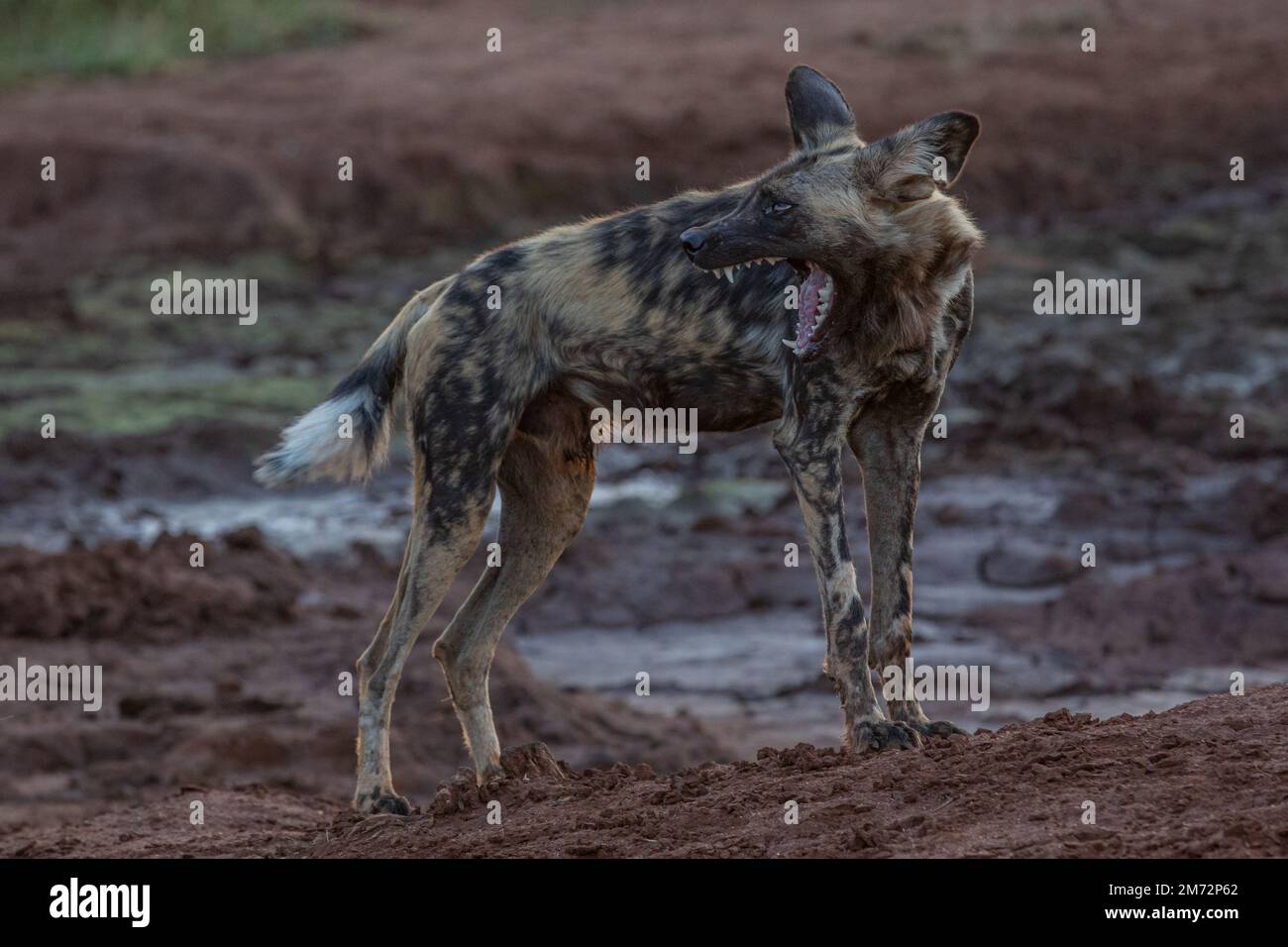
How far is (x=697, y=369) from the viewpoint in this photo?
603cm

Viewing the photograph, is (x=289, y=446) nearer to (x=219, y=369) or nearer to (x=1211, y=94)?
(x=219, y=369)

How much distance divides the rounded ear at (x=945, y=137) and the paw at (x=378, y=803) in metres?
2.63

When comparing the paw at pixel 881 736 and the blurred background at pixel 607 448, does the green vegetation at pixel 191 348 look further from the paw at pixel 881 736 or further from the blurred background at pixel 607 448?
the paw at pixel 881 736

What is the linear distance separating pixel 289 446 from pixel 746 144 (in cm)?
1588

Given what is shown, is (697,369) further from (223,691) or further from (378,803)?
(223,691)

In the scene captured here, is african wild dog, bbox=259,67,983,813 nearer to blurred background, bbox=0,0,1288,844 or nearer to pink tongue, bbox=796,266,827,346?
pink tongue, bbox=796,266,827,346

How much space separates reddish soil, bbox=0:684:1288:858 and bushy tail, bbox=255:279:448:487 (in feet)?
3.80

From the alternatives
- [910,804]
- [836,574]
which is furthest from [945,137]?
[910,804]

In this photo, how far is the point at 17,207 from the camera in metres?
20.0

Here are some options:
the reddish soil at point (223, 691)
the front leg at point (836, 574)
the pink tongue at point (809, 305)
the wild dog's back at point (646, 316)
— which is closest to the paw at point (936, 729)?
the front leg at point (836, 574)

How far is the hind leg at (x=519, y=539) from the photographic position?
21.0ft

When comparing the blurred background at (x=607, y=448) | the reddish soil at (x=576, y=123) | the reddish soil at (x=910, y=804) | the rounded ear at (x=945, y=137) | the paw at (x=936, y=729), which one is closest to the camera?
the reddish soil at (x=910, y=804)

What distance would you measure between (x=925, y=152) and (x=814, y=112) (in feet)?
1.55

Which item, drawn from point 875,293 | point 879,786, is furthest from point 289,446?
point 879,786
